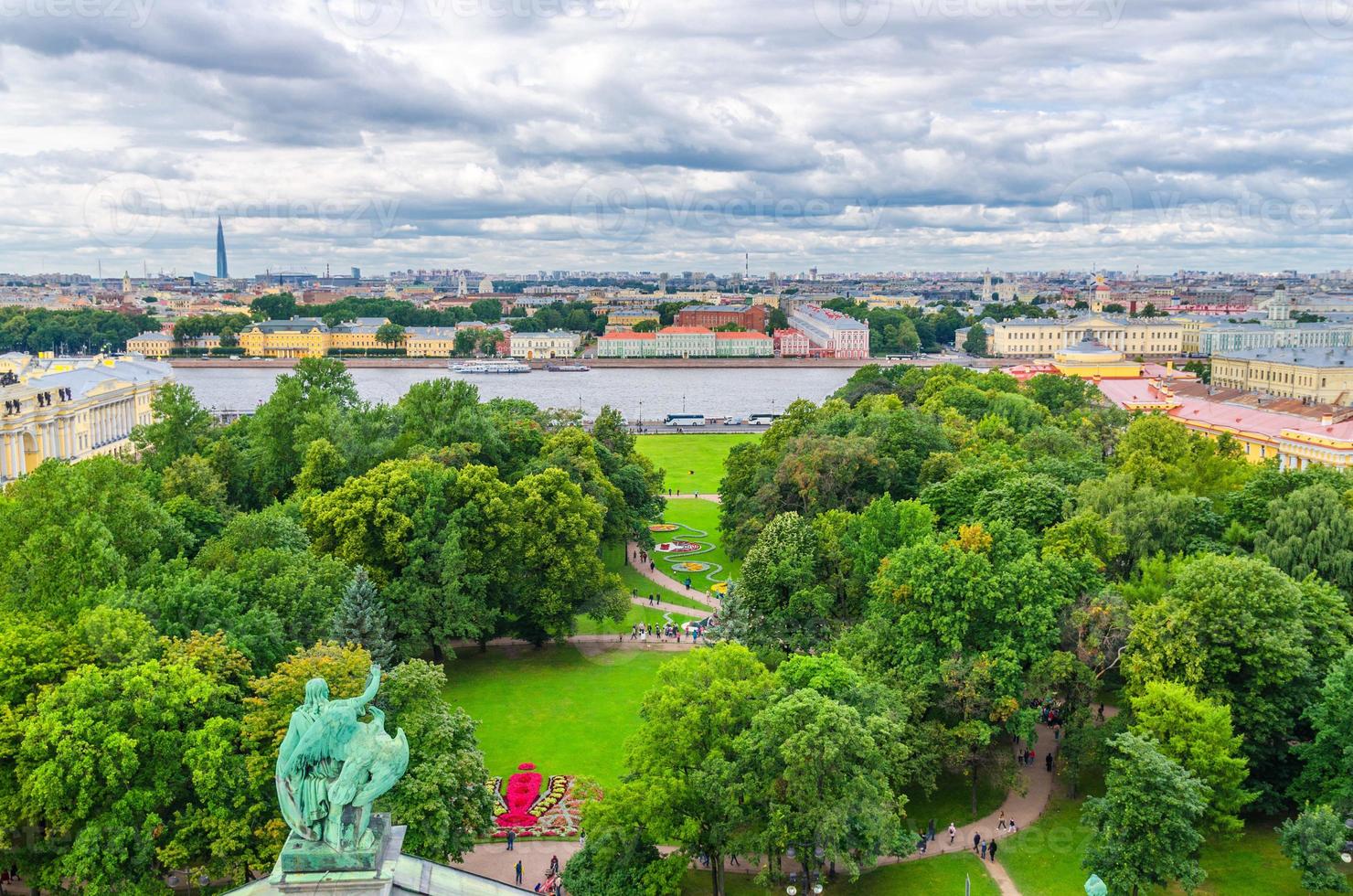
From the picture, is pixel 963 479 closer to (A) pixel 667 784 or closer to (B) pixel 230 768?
(A) pixel 667 784

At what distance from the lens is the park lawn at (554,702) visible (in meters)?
23.4

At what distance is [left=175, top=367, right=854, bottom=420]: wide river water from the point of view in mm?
98812

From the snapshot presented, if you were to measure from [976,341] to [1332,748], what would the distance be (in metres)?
128

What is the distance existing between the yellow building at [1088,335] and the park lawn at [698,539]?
8959 cm

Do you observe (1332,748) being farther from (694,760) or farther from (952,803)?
(694,760)

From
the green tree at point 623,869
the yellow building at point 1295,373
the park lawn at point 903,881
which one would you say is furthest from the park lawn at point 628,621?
the yellow building at point 1295,373

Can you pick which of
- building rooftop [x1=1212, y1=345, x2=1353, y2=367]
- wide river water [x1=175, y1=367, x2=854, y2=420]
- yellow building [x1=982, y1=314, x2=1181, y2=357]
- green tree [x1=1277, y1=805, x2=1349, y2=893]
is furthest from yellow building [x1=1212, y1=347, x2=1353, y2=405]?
green tree [x1=1277, y1=805, x2=1349, y2=893]

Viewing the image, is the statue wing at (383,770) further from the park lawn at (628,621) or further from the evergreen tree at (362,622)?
the park lawn at (628,621)

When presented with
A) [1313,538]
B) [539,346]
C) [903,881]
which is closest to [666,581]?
[903,881]

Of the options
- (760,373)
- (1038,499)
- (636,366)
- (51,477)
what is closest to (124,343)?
(636,366)

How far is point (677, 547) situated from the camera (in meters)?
42.5

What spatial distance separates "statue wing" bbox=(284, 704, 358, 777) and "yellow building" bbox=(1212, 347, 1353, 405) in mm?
64204

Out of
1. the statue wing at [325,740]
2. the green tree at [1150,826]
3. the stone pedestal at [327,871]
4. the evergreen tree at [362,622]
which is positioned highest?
the statue wing at [325,740]

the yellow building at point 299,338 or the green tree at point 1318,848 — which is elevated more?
the yellow building at point 299,338
